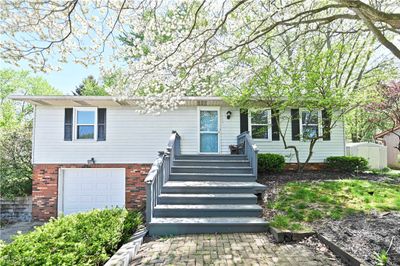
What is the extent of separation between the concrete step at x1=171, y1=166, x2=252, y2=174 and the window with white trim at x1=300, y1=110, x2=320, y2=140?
397 centimetres

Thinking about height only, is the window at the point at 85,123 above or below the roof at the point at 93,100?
below

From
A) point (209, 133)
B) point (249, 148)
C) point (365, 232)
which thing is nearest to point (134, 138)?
point (209, 133)

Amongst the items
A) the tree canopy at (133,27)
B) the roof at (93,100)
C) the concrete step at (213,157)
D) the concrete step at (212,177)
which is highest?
the tree canopy at (133,27)

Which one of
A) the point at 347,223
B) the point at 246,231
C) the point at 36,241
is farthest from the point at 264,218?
the point at 36,241

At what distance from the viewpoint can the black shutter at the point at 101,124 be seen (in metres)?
10.5

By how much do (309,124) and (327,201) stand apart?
517cm

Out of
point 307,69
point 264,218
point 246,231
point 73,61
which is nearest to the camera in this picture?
point 73,61

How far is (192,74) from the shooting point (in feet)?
25.7

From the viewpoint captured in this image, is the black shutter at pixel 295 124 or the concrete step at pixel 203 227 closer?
the concrete step at pixel 203 227

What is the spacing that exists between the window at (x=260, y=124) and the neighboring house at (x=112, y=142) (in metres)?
0.04

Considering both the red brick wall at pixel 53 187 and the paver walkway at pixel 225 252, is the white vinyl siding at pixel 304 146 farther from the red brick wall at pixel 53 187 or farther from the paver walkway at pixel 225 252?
the paver walkway at pixel 225 252

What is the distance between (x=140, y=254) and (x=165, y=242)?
671 mm

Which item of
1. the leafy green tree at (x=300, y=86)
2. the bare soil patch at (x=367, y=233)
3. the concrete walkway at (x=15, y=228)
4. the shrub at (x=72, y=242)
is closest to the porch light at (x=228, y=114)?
the leafy green tree at (x=300, y=86)

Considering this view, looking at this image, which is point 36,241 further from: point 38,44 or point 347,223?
point 347,223
